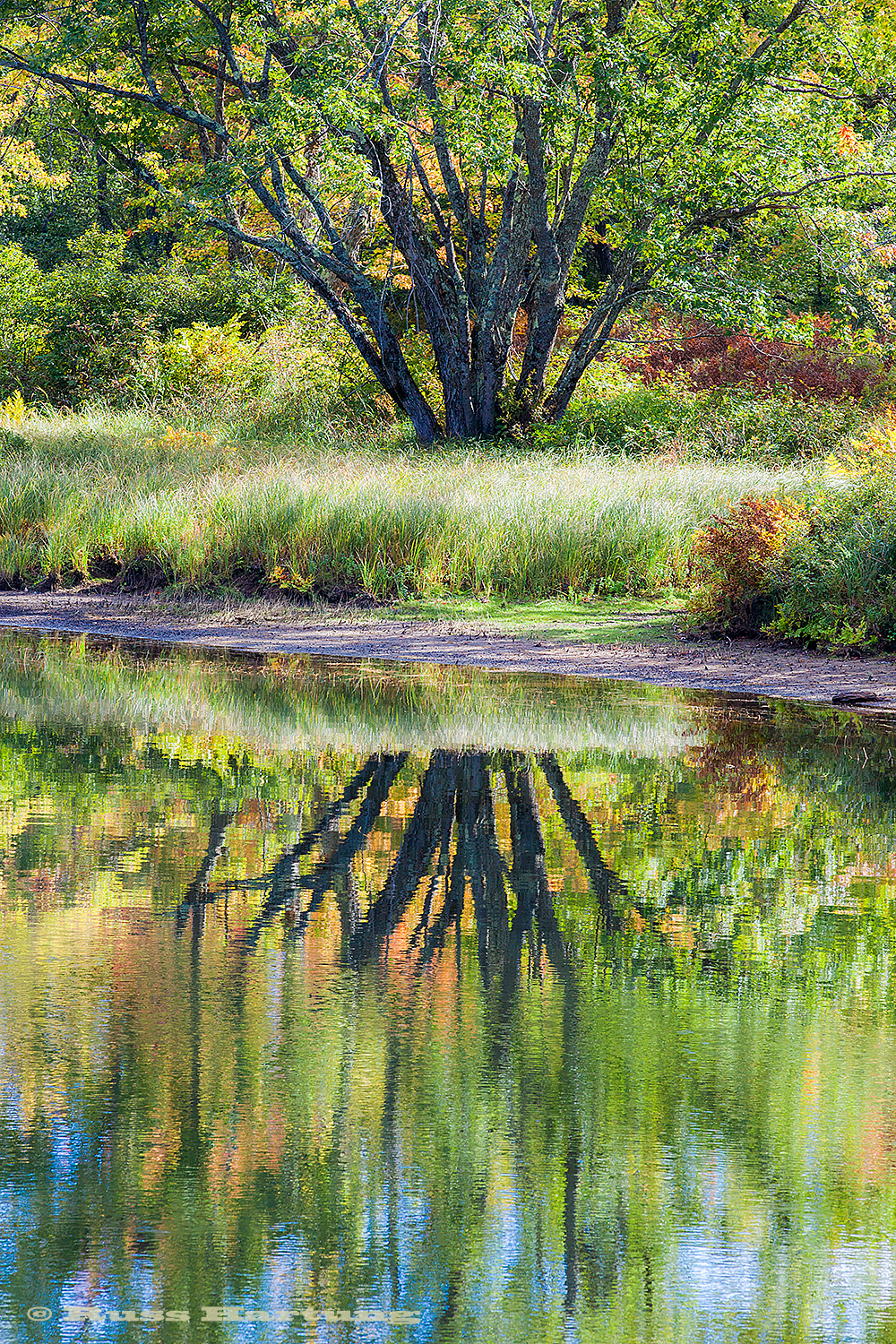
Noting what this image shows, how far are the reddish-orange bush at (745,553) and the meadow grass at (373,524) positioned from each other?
275 centimetres

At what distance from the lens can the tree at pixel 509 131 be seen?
24.1m

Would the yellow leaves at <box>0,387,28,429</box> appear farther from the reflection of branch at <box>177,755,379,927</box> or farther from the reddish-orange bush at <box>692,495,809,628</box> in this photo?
the reflection of branch at <box>177,755,379,927</box>

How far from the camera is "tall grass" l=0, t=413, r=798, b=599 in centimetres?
1944

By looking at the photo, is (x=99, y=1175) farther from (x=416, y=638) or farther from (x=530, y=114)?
(x=530, y=114)

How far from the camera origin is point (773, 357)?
33.9m

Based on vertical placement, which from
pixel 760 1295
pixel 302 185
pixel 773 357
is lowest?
pixel 760 1295

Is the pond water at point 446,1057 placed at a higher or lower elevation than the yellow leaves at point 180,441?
lower

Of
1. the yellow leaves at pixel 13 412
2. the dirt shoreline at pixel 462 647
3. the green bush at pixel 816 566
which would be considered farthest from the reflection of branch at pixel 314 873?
the yellow leaves at pixel 13 412

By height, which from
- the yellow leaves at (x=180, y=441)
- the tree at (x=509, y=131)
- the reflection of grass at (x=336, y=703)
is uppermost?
the tree at (x=509, y=131)

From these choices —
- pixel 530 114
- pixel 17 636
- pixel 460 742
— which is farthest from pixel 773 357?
pixel 460 742

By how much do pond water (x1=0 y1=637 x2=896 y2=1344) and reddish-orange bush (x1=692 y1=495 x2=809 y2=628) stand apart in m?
6.86

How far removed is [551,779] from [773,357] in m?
26.5

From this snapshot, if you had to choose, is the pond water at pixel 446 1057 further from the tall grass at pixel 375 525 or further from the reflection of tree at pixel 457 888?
the tall grass at pixel 375 525

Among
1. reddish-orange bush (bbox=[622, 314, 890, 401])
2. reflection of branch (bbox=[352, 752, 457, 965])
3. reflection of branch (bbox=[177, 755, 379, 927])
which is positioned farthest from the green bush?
reddish-orange bush (bbox=[622, 314, 890, 401])
